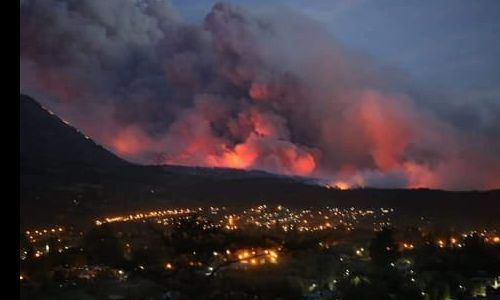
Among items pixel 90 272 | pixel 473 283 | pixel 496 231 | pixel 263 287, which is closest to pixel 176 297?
pixel 263 287

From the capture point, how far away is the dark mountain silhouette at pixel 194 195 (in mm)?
30969

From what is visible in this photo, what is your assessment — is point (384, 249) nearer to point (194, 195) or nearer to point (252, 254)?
point (252, 254)

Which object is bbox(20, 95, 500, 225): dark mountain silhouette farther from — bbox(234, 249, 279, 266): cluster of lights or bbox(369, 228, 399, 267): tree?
bbox(234, 249, 279, 266): cluster of lights

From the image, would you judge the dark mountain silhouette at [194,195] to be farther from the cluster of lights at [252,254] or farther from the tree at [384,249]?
the cluster of lights at [252,254]

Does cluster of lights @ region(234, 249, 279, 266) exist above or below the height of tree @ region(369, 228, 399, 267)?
above

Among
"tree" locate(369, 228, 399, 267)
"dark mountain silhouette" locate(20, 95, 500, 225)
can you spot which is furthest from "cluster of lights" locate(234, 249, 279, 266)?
"dark mountain silhouette" locate(20, 95, 500, 225)

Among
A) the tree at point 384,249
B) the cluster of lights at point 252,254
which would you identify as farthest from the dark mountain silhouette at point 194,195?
the cluster of lights at point 252,254

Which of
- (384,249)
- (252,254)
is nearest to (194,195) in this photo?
(384,249)

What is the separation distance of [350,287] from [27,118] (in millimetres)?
43371

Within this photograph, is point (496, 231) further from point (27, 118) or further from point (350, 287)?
point (27, 118)

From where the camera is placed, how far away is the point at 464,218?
32656 millimetres

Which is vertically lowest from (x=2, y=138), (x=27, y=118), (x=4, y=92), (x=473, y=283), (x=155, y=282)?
(x=473, y=283)

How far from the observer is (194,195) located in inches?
1291

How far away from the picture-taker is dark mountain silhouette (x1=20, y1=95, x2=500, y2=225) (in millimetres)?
30969
